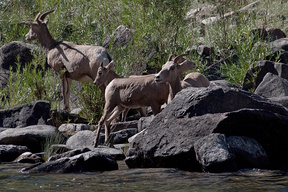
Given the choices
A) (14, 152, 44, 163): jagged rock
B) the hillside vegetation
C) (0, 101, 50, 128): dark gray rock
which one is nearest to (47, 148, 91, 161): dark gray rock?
(14, 152, 44, 163): jagged rock

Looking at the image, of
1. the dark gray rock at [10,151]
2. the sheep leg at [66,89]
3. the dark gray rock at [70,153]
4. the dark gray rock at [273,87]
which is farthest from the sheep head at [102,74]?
the dark gray rock at [70,153]

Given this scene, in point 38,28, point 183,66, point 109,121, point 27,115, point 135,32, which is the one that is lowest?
point 109,121

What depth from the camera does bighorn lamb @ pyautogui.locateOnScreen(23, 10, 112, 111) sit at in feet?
44.5

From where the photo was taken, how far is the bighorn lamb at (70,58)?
13562 millimetres

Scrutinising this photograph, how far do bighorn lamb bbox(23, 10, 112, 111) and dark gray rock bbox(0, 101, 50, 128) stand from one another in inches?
56.8

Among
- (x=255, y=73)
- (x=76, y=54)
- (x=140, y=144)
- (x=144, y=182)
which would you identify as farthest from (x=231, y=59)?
(x=144, y=182)

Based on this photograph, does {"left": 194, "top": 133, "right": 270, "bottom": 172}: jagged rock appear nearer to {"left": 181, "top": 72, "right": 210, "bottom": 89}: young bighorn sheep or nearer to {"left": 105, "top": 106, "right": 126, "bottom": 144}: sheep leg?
{"left": 105, "top": 106, "right": 126, "bottom": 144}: sheep leg

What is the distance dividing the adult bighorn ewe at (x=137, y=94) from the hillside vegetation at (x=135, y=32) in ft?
8.37

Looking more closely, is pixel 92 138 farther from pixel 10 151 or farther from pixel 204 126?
pixel 204 126

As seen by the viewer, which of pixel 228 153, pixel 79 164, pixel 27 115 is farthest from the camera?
pixel 27 115

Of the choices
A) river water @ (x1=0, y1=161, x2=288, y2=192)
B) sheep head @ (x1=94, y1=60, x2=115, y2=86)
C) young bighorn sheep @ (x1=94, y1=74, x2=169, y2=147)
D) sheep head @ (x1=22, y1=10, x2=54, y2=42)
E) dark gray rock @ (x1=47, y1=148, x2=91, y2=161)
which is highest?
sheep head @ (x1=22, y1=10, x2=54, y2=42)

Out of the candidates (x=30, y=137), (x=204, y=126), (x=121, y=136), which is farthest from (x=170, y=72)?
(x=30, y=137)

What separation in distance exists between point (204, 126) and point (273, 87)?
4.55m

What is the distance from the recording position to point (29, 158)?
9711mm
